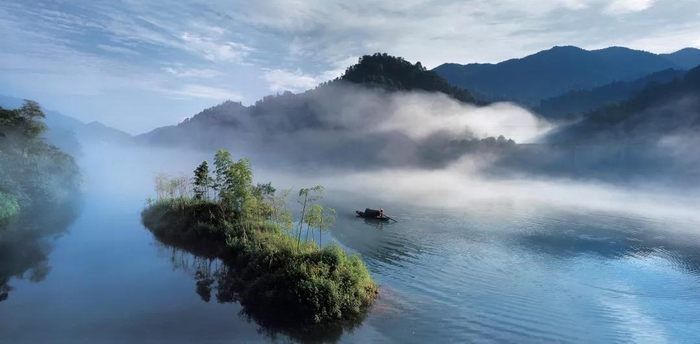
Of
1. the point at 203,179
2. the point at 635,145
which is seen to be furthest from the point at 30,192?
the point at 635,145

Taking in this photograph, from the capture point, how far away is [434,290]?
27.5m

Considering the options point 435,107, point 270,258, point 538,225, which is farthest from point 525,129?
point 270,258

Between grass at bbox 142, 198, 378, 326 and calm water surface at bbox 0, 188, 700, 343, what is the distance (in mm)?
1204

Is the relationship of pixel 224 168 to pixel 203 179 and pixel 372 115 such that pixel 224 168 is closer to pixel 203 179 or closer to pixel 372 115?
pixel 203 179

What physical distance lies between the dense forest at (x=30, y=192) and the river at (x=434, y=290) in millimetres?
2319

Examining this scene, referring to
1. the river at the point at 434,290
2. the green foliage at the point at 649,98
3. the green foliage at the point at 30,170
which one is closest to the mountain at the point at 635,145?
the green foliage at the point at 649,98

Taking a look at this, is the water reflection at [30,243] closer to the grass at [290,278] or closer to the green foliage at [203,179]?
the grass at [290,278]

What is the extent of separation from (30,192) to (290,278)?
48.2 meters

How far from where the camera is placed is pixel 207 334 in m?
20.3

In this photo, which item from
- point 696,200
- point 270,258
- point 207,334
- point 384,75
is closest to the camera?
point 207,334

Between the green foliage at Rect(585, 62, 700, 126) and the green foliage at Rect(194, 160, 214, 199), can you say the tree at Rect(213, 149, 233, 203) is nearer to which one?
the green foliage at Rect(194, 160, 214, 199)

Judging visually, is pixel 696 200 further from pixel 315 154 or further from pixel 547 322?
pixel 315 154

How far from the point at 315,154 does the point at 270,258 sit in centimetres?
14763

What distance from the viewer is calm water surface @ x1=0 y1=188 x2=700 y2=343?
2105 cm
